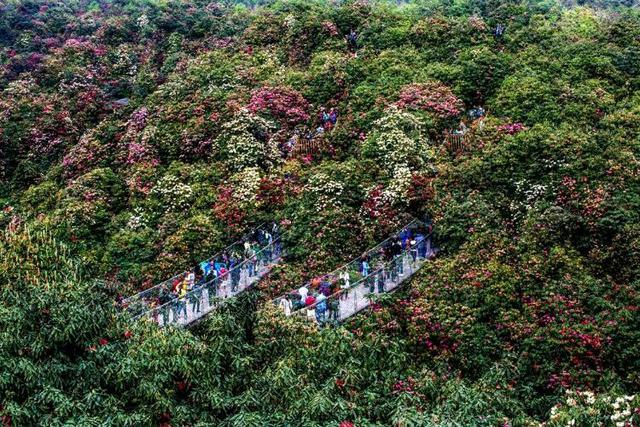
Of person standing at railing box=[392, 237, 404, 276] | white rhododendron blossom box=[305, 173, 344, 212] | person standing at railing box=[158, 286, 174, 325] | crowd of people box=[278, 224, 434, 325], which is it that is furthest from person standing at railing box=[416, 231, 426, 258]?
person standing at railing box=[158, 286, 174, 325]

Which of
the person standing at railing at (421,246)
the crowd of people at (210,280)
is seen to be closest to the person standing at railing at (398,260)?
the person standing at railing at (421,246)

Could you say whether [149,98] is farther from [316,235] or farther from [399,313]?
[399,313]

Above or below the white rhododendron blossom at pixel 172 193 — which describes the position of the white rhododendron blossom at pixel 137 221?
below

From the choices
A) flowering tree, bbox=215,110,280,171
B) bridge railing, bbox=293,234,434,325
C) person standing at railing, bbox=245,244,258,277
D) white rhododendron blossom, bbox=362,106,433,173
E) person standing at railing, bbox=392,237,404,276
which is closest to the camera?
bridge railing, bbox=293,234,434,325

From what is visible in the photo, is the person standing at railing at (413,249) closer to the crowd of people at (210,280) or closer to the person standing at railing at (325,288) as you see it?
the person standing at railing at (325,288)

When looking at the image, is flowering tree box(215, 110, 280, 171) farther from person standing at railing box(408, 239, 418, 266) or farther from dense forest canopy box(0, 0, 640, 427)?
person standing at railing box(408, 239, 418, 266)

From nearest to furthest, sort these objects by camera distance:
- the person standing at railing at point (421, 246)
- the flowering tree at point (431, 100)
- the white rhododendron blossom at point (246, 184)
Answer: the person standing at railing at point (421, 246)
the white rhododendron blossom at point (246, 184)
the flowering tree at point (431, 100)

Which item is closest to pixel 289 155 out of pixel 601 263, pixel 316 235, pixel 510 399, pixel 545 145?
pixel 316 235

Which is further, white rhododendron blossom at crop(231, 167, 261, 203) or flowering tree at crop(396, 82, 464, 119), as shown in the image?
flowering tree at crop(396, 82, 464, 119)

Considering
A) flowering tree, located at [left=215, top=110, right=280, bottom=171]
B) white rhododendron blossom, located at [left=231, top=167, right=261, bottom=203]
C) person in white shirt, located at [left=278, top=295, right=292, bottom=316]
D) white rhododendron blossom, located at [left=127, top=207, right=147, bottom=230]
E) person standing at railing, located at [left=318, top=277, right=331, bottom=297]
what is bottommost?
white rhododendron blossom, located at [left=127, top=207, right=147, bottom=230]
